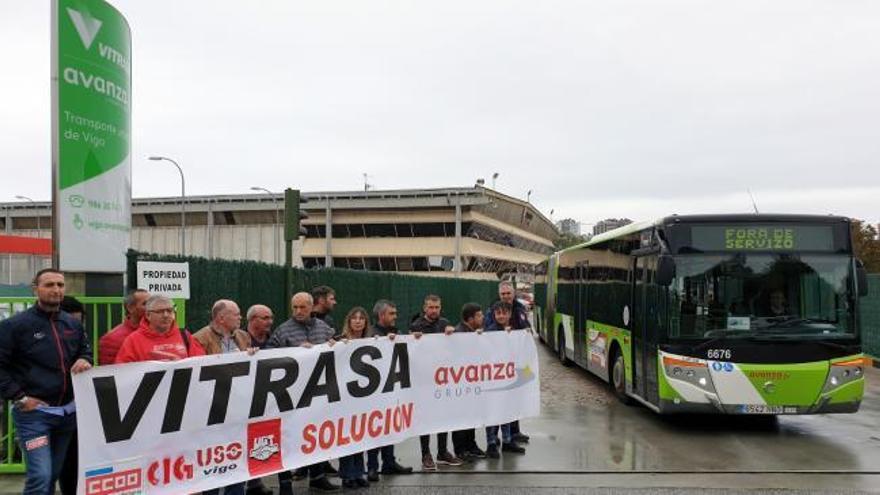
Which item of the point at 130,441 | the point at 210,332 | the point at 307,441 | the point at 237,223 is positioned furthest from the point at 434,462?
the point at 237,223

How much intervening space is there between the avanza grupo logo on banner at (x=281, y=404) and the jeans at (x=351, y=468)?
13cm

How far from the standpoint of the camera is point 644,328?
10602 millimetres

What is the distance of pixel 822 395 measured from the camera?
30.6 ft

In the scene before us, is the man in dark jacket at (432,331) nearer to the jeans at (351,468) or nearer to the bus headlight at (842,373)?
the jeans at (351,468)

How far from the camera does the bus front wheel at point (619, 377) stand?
39.5ft

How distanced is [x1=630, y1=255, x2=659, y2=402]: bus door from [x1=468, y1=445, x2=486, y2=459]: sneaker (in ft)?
9.73

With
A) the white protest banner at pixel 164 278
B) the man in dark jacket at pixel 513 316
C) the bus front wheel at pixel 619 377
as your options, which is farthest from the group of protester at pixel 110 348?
the bus front wheel at pixel 619 377

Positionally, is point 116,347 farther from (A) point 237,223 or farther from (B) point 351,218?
(A) point 237,223

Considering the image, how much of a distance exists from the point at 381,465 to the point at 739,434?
4.87 metres

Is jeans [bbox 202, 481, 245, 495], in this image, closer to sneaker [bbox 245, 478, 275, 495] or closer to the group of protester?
Answer: the group of protester

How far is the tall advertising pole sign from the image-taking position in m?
7.38

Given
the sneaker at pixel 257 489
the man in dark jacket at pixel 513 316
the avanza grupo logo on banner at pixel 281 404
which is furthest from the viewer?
the man in dark jacket at pixel 513 316

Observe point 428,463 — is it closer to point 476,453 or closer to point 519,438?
point 476,453

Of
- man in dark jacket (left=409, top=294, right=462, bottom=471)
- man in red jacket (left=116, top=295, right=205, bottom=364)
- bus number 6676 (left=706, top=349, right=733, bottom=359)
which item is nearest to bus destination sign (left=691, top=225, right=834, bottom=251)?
bus number 6676 (left=706, top=349, right=733, bottom=359)
